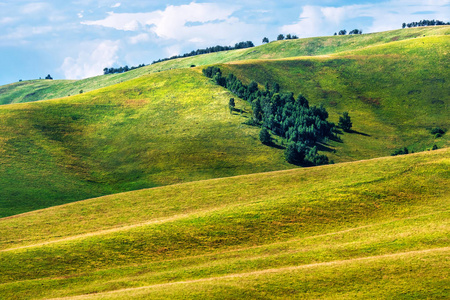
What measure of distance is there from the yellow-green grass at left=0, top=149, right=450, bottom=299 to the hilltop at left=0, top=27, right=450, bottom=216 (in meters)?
30.0

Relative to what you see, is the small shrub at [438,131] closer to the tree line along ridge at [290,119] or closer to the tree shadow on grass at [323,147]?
the tree line along ridge at [290,119]

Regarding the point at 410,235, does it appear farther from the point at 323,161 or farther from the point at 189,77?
the point at 189,77

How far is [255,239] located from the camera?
170 feet

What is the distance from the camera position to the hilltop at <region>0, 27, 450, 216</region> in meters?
103

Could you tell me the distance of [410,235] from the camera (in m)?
47.2

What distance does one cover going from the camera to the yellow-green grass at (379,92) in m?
136

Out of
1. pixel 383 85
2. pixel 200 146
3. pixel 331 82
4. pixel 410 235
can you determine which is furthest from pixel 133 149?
pixel 383 85

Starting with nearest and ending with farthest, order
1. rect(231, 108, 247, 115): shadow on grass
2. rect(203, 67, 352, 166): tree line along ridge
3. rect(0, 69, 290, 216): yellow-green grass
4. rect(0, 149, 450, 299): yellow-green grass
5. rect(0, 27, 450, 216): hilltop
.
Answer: rect(0, 149, 450, 299): yellow-green grass
rect(0, 69, 290, 216): yellow-green grass
rect(0, 27, 450, 216): hilltop
rect(203, 67, 352, 166): tree line along ridge
rect(231, 108, 247, 115): shadow on grass

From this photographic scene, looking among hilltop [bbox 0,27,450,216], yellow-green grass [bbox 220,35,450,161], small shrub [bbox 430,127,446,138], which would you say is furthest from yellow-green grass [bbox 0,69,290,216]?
small shrub [bbox 430,127,446,138]

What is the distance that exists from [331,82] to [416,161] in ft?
387

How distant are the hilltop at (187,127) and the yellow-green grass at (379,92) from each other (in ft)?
1.29

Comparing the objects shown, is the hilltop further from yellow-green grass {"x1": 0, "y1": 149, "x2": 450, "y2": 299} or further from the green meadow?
yellow-green grass {"x1": 0, "y1": 149, "x2": 450, "y2": 299}

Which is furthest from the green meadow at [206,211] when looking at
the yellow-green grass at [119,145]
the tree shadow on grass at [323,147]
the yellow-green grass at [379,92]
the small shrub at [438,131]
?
the small shrub at [438,131]

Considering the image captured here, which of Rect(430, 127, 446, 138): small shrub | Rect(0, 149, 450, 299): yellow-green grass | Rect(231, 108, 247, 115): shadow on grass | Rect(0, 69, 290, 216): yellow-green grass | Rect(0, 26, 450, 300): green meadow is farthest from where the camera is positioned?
Rect(231, 108, 247, 115): shadow on grass
